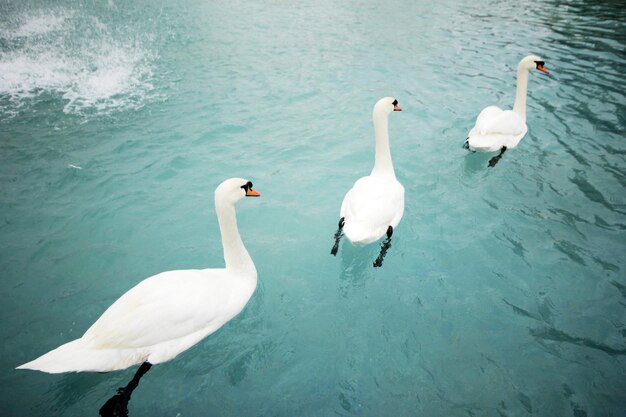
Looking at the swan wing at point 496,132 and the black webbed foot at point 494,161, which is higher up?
the swan wing at point 496,132

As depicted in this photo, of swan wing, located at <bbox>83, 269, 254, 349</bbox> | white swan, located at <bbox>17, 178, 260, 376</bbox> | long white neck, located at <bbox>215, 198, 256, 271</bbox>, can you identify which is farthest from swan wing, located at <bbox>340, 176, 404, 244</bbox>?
swan wing, located at <bbox>83, 269, 254, 349</bbox>

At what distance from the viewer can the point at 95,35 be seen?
14.6 meters

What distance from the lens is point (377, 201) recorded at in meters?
4.20

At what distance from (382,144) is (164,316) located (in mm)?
3730

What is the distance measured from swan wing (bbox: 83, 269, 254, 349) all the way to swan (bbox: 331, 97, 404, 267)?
172cm

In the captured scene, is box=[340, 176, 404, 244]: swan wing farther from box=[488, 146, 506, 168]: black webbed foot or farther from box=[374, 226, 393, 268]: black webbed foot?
box=[488, 146, 506, 168]: black webbed foot

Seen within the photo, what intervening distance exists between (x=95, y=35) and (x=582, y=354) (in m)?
19.5

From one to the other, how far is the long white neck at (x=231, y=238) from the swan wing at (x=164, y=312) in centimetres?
27

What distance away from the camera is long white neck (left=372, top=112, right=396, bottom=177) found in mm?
4895

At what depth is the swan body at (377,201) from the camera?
3.99 metres

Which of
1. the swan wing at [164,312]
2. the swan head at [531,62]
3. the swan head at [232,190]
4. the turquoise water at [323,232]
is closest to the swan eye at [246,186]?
the swan head at [232,190]

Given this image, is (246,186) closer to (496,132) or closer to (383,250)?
(383,250)

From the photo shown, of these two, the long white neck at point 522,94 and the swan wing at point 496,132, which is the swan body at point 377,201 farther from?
the long white neck at point 522,94

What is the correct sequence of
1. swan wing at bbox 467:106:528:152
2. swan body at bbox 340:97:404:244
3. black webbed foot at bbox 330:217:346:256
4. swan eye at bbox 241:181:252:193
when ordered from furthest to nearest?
swan wing at bbox 467:106:528:152 → black webbed foot at bbox 330:217:346:256 → swan body at bbox 340:97:404:244 → swan eye at bbox 241:181:252:193
